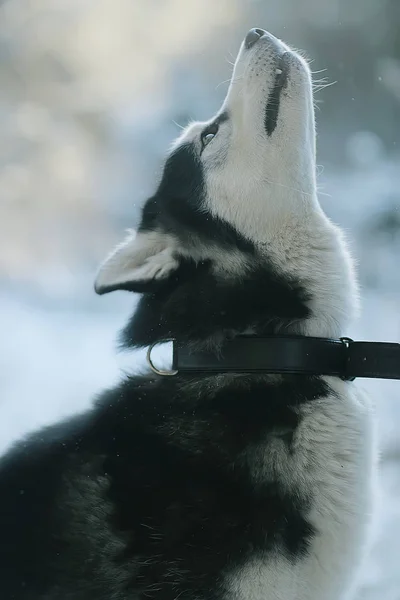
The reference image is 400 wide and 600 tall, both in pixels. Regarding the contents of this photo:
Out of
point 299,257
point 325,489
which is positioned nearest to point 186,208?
point 299,257

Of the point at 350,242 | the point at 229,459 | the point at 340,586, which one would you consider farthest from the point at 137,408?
the point at 350,242

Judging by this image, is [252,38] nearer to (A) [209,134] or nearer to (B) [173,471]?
(A) [209,134]

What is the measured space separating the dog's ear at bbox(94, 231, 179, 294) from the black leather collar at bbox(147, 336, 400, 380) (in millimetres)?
128

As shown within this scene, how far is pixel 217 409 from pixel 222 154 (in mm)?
481

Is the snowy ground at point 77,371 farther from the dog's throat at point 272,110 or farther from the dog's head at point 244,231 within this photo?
the dog's throat at point 272,110

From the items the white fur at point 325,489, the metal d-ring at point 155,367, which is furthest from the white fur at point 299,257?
the metal d-ring at point 155,367

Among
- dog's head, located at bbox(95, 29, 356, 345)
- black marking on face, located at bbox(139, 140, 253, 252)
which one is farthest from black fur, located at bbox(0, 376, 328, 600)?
black marking on face, located at bbox(139, 140, 253, 252)

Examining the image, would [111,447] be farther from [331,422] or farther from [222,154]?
[222,154]

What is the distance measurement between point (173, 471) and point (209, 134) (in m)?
0.64

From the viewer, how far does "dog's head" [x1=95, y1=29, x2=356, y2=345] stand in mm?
1136

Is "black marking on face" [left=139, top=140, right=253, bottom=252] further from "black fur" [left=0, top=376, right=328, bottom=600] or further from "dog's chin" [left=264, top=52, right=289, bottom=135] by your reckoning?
"black fur" [left=0, top=376, right=328, bottom=600]

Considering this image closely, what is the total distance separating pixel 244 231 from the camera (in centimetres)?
118

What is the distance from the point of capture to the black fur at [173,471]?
1022mm

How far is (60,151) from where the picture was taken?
143cm
